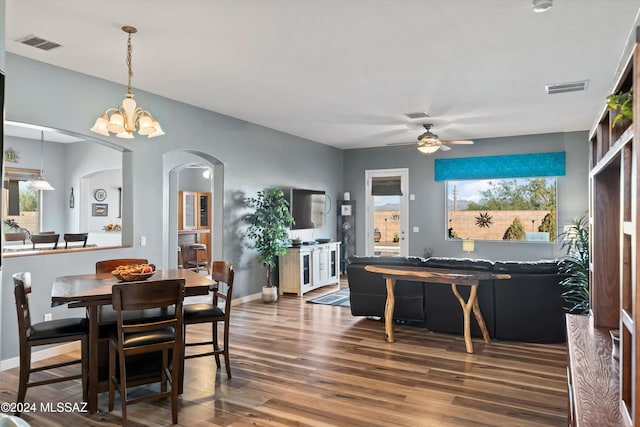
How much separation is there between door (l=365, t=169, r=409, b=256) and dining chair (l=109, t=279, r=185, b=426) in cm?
690

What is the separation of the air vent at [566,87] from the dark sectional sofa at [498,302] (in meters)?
2.04

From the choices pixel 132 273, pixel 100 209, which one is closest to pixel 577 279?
pixel 132 273

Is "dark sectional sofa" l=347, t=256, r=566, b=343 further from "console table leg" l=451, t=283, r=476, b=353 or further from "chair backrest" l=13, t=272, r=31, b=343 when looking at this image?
"chair backrest" l=13, t=272, r=31, b=343

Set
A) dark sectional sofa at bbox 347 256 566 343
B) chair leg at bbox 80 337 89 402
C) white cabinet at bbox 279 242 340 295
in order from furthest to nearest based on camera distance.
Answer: white cabinet at bbox 279 242 340 295 → dark sectional sofa at bbox 347 256 566 343 → chair leg at bbox 80 337 89 402

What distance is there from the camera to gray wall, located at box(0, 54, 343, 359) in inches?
158

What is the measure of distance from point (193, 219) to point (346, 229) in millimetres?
3895

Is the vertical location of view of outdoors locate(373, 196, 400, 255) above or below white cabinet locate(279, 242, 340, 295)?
above

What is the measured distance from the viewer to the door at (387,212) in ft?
30.6

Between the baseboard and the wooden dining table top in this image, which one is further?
the baseboard

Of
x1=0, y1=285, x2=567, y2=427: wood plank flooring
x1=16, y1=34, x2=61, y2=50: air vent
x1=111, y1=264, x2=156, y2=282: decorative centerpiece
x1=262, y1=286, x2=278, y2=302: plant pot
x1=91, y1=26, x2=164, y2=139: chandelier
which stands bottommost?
x1=0, y1=285, x2=567, y2=427: wood plank flooring

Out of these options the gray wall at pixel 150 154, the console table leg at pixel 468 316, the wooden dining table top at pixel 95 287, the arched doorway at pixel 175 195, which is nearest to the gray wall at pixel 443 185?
the gray wall at pixel 150 154

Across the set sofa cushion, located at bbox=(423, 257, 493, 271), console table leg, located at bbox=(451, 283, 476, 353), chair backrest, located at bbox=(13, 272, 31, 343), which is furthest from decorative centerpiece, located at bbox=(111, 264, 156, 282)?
sofa cushion, located at bbox=(423, 257, 493, 271)

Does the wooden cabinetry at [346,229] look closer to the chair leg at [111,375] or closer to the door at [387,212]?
the door at [387,212]

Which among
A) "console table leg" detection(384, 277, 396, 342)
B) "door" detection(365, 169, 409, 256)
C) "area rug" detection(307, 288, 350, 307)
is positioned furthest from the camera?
"door" detection(365, 169, 409, 256)
